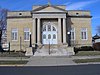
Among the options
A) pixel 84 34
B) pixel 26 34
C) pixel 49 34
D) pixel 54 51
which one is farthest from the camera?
pixel 84 34

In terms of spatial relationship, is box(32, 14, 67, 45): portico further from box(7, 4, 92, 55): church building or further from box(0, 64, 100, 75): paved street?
box(0, 64, 100, 75): paved street

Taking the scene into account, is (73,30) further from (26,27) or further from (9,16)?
(9,16)

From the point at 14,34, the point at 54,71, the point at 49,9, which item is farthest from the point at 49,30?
the point at 54,71

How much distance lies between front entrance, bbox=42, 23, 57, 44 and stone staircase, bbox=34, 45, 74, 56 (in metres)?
5.16

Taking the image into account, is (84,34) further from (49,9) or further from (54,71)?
(54,71)

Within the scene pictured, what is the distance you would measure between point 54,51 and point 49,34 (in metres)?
9.63

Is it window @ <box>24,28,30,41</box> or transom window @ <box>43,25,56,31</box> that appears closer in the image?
transom window @ <box>43,25,56,31</box>

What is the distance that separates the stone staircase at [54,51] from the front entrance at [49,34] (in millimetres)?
5163

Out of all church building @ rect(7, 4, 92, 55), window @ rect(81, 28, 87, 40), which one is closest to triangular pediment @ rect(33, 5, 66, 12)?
church building @ rect(7, 4, 92, 55)

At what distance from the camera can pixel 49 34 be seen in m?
54.4

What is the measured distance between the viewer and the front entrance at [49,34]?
5417 cm

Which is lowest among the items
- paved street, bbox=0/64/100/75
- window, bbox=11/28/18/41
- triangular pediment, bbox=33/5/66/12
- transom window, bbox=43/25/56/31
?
paved street, bbox=0/64/100/75

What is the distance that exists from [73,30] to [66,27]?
2115 mm

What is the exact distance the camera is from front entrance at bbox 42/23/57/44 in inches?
2133
